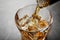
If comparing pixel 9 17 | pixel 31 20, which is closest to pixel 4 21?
pixel 9 17

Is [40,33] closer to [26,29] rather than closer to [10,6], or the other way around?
[26,29]

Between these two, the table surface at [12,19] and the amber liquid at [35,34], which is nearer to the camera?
the amber liquid at [35,34]

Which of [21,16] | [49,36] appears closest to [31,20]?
[21,16]

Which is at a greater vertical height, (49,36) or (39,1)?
(39,1)

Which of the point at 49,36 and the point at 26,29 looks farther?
the point at 49,36

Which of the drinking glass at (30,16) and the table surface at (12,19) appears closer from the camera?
the drinking glass at (30,16)

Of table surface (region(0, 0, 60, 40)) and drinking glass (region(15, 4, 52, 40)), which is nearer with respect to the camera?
drinking glass (region(15, 4, 52, 40))

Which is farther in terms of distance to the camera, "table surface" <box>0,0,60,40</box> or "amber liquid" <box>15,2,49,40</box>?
"table surface" <box>0,0,60,40</box>

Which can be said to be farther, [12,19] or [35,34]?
[12,19]
